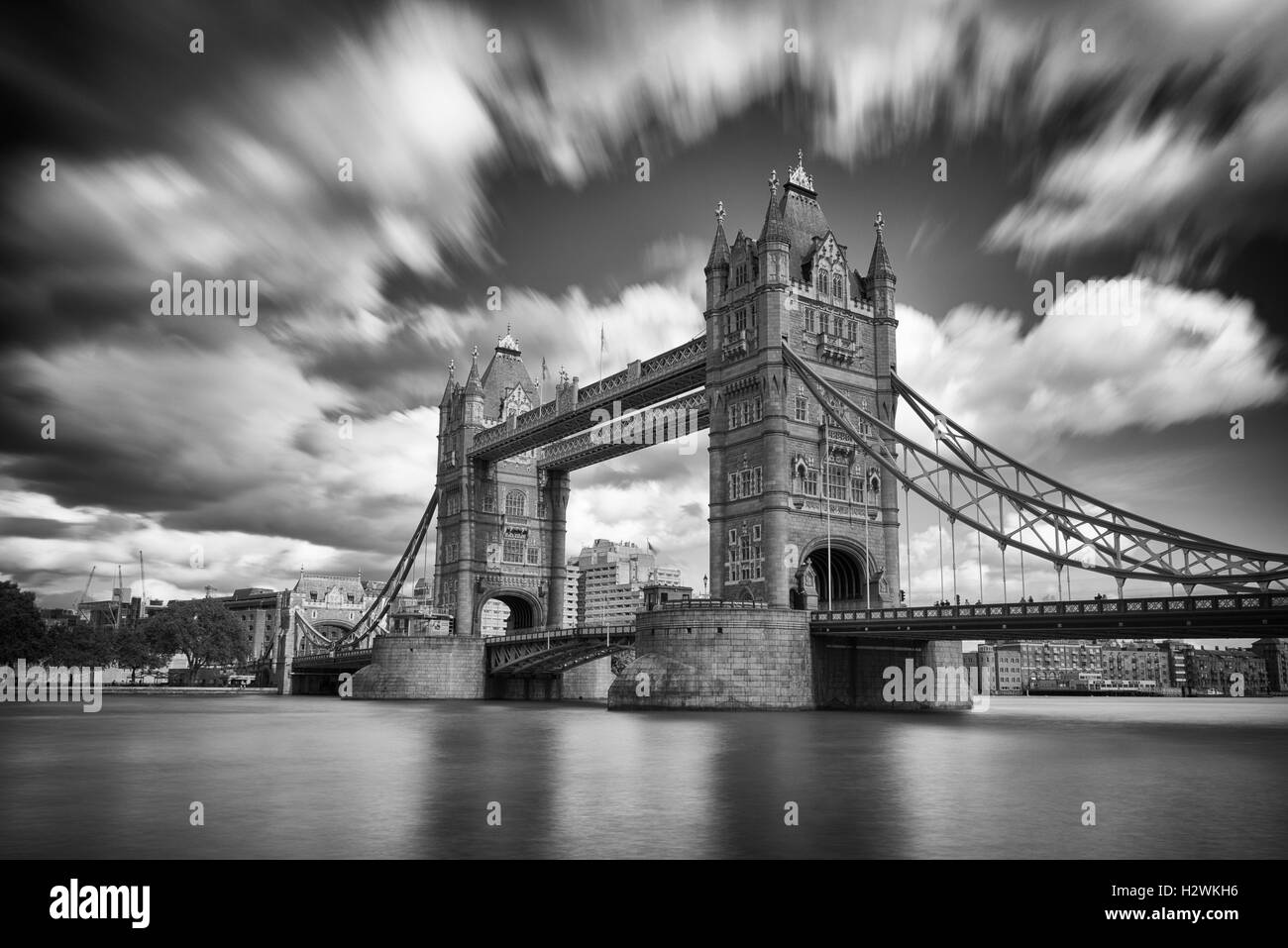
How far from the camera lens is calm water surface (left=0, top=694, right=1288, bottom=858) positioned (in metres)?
14.2

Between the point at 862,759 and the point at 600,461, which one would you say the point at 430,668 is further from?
the point at 862,759

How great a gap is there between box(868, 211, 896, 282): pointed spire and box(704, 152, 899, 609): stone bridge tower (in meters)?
0.08

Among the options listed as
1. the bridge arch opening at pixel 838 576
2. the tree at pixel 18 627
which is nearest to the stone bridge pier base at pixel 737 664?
the bridge arch opening at pixel 838 576

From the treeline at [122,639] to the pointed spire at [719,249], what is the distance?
61.0 m

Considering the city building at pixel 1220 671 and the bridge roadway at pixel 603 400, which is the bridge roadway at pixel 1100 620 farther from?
the city building at pixel 1220 671

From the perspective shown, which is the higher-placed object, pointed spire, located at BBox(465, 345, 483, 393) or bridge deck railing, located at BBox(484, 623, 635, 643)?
pointed spire, located at BBox(465, 345, 483, 393)

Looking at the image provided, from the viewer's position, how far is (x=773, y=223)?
5722cm

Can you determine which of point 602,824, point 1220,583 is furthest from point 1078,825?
point 1220,583

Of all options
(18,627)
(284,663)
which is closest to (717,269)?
(18,627)

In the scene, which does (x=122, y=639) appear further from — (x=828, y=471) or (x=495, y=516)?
(x=828, y=471)

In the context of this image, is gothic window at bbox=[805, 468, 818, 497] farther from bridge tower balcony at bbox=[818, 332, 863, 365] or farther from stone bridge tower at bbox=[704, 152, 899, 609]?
bridge tower balcony at bbox=[818, 332, 863, 365]

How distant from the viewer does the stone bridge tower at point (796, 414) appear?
54.7m

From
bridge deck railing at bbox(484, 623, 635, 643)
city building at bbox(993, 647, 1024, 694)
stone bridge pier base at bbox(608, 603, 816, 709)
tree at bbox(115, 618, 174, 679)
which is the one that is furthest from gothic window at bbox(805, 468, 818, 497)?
city building at bbox(993, 647, 1024, 694)

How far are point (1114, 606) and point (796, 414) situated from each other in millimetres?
20949
